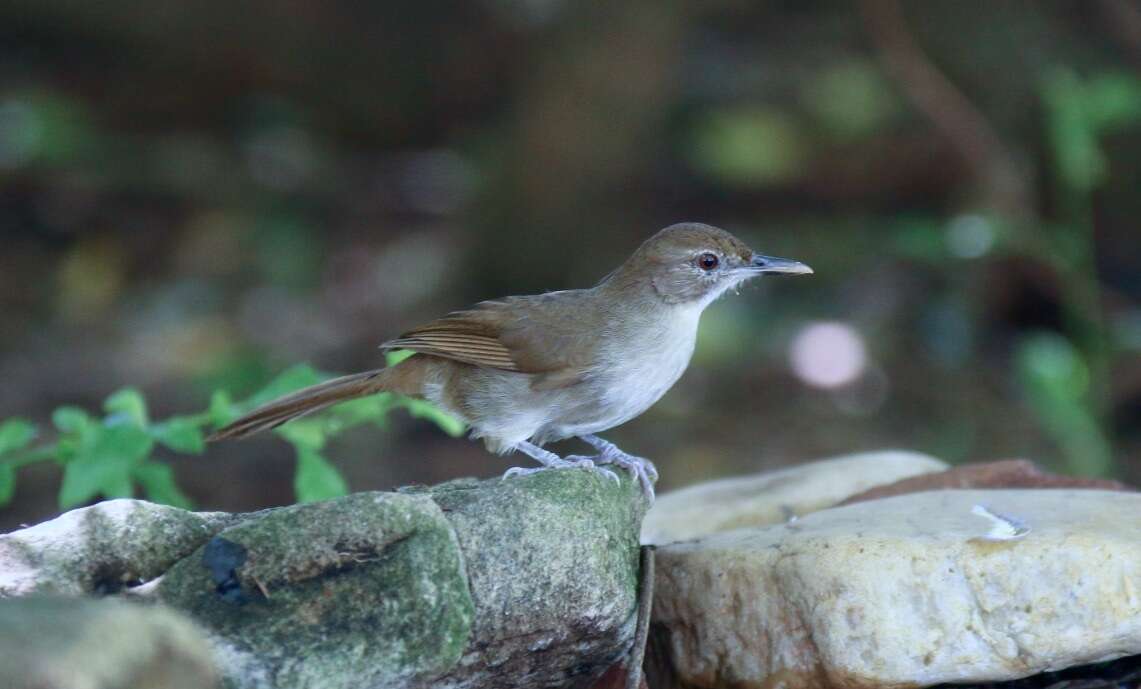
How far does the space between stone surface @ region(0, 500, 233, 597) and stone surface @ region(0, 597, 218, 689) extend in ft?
2.07

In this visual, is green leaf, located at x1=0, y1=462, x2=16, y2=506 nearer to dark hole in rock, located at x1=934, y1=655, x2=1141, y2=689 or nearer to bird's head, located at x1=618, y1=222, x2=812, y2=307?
bird's head, located at x1=618, y1=222, x2=812, y2=307

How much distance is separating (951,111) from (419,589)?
6.65 meters

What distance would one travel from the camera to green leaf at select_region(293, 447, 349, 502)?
4383 millimetres

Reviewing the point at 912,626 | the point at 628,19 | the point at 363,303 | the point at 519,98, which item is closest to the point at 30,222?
the point at 363,303

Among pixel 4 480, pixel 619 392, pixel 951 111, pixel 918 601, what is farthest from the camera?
pixel 951 111

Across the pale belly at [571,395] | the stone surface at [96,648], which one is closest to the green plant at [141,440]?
the pale belly at [571,395]

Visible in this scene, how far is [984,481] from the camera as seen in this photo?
485 cm

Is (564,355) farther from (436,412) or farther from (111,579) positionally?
(111,579)

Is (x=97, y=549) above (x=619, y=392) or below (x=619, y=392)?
below

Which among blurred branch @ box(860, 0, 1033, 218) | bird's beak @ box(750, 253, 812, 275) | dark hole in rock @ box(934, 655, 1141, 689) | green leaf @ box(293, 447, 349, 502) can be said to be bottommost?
dark hole in rock @ box(934, 655, 1141, 689)

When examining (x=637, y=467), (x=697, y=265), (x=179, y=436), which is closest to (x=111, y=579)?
(x=179, y=436)

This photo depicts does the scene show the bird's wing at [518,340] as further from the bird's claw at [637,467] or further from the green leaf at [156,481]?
the green leaf at [156,481]

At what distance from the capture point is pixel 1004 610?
3.58m

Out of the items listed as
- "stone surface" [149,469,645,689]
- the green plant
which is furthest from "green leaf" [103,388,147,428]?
"stone surface" [149,469,645,689]
